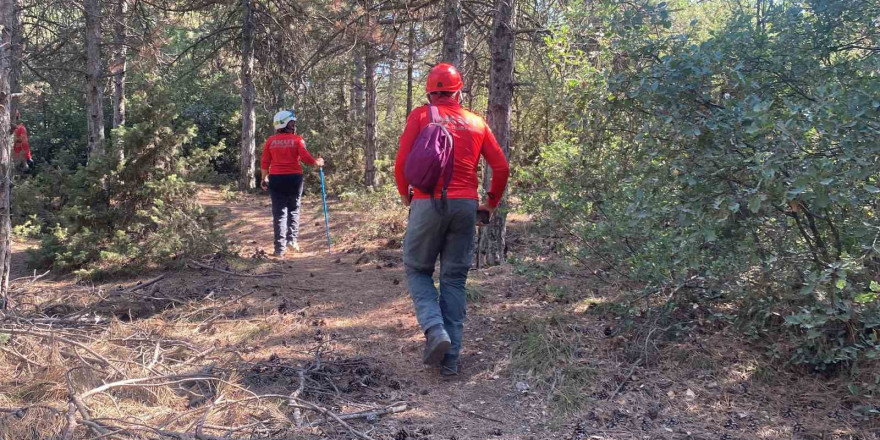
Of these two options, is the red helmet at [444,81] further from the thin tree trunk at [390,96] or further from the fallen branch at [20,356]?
the thin tree trunk at [390,96]

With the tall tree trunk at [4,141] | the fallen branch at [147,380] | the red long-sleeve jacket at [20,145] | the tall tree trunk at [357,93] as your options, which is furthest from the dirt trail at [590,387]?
the red long-sleeve jacket at [20,145]

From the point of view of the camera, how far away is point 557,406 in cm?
390

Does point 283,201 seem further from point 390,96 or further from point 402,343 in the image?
point 390,96

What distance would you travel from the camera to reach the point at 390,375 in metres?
4.43

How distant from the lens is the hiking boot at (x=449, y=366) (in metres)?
4.42

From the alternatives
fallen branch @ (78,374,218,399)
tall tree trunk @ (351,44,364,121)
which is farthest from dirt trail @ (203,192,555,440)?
tall tree trunk @ (351,44,364,121)

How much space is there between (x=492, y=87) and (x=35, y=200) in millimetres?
8847

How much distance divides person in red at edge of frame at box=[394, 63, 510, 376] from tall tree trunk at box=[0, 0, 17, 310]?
331 cm

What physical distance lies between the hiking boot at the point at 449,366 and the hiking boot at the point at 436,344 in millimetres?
169

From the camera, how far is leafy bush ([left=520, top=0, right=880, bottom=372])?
3.38 m

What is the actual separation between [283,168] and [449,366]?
16.6 feet

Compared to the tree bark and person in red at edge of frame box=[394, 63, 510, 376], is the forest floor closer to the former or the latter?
person in red at edge of frame box=[394, 63, 510, 376]

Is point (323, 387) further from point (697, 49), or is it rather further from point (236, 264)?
point (236, 264)

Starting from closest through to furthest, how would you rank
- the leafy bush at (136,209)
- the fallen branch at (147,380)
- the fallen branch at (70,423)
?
1. the fallen branch at (70,423)
2. the fallen branch at (147,380)
3. the leafy bush at (136,209)
